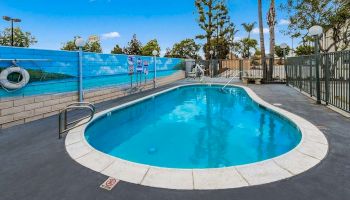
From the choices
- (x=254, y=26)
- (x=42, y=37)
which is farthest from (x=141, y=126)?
(x=254, y=26)

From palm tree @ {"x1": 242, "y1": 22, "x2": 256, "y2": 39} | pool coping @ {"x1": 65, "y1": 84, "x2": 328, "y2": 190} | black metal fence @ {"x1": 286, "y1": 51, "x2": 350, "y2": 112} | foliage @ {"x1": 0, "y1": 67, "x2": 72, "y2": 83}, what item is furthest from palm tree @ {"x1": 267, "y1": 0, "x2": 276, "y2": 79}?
palm tree @ {"x1": 242, "y1": 22, "x2": 256, "y2": 39}

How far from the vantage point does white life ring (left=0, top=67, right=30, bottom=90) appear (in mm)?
5922

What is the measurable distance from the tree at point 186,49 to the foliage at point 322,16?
34.1 metres

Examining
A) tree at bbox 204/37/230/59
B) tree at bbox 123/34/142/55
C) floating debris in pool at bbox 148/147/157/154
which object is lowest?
floating debris in pool at bbox 148/147/157/154

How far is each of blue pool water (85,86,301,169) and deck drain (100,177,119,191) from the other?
149 centimetres

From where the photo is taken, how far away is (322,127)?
548 centimetres

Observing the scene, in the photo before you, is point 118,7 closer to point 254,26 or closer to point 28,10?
point 28,10

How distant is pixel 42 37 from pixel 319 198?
55.6m

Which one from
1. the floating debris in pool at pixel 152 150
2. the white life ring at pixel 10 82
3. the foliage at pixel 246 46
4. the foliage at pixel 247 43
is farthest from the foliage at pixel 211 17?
the floating debris in pool at pixel 152 150

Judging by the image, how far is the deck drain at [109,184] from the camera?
2.97 m

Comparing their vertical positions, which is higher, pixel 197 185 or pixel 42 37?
pixel 42 37

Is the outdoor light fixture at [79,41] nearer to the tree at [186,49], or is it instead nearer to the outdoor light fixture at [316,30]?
the outdoor light fixture at [316,30]

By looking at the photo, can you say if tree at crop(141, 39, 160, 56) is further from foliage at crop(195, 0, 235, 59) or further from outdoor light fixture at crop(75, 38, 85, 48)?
outdoor light fixture at crop(75, 38, 85, 48)

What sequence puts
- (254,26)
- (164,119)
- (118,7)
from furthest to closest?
(254,26) < (118,7) < (164,119)
